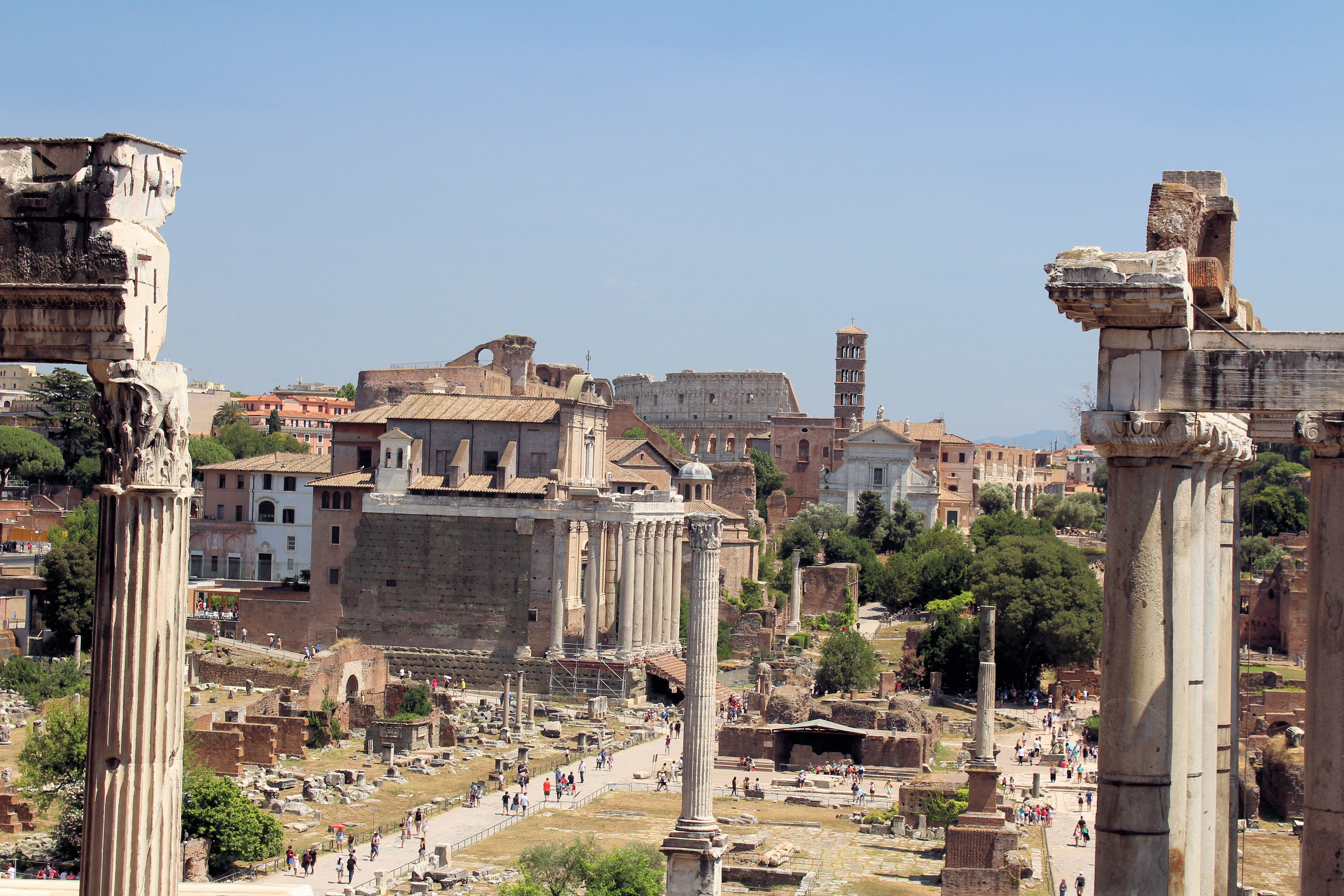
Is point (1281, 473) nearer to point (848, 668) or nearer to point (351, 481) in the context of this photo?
point (848, 668)


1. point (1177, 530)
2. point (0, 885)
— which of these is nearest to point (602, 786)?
point (0, 885)

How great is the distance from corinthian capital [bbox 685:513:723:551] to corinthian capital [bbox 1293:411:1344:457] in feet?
55.4

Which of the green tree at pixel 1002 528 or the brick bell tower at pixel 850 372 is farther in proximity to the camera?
the brick bell tower at pixel 850 372

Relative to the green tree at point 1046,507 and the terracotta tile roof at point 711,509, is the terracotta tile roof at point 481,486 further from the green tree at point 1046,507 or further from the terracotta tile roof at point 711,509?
the green tree at point 1046,507

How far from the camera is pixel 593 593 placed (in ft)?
161

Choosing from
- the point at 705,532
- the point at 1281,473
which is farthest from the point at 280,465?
the point at 1281,473

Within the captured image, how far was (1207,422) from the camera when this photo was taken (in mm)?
8117

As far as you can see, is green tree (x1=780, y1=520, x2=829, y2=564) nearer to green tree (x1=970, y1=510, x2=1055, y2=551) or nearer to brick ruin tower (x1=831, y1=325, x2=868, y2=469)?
green tree (x1=970, y1=510, x2=1055, y2=551)

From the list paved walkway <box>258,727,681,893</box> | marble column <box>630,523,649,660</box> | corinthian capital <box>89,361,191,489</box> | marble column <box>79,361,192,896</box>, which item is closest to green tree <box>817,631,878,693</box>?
marble column <box>630,523,649,660</box>

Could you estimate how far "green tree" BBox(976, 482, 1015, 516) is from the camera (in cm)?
9438

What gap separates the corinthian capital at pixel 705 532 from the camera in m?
24.9

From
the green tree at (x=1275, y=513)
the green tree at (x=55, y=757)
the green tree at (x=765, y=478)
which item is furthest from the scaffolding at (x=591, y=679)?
the green tree at (x=765, y=478)

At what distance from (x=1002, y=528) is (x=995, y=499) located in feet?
75.8

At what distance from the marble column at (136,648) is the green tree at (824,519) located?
75097 millimetres
